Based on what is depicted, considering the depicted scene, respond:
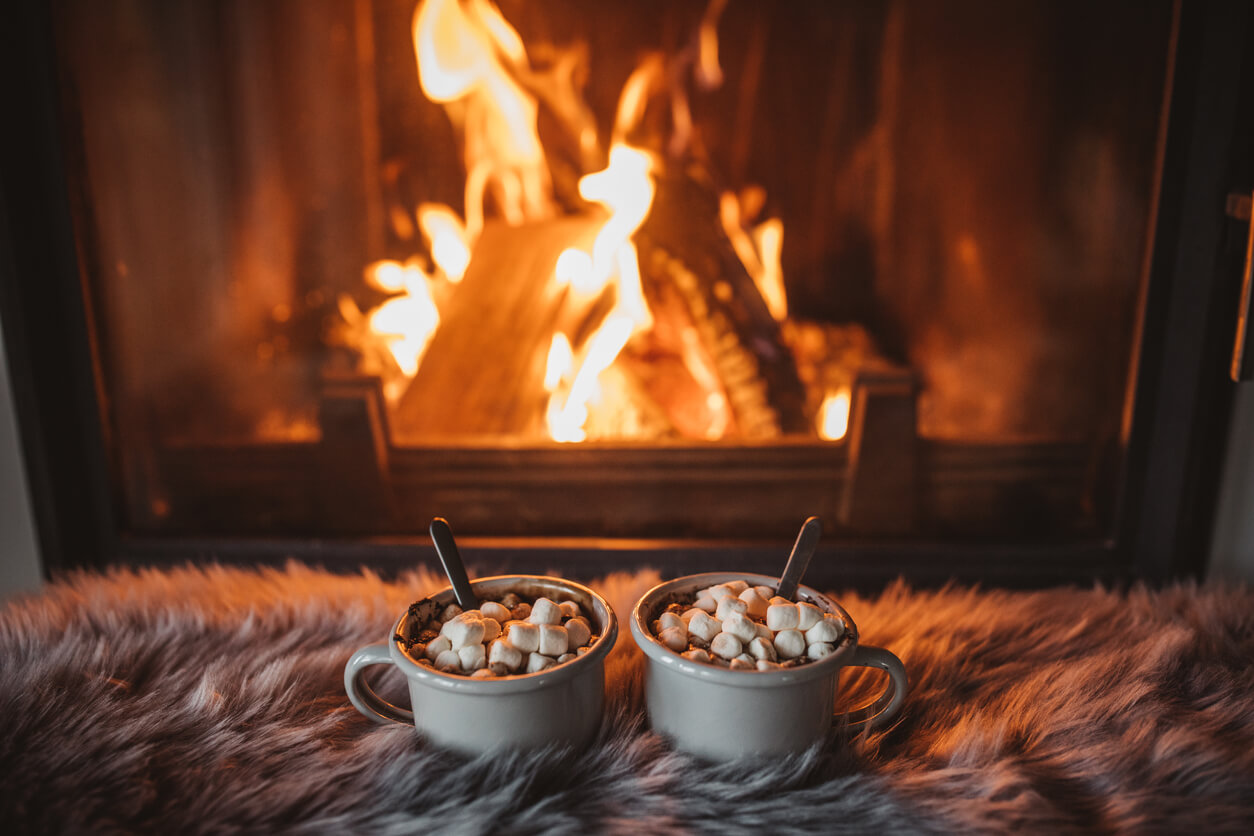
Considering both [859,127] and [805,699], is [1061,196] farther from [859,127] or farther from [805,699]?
[805,699]

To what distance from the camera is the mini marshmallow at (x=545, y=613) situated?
1.69ft

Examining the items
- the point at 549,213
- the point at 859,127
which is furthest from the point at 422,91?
the point at 859,127

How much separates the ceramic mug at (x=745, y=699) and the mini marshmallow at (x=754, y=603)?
0.04 meters

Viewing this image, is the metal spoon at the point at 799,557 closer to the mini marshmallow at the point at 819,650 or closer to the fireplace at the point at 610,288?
the mini marshmallow at the point at 819,650

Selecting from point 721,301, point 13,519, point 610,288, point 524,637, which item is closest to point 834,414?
point 721,301

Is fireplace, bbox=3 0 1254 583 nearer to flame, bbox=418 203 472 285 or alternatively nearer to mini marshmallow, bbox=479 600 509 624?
flame, bbox=418 203 472 285

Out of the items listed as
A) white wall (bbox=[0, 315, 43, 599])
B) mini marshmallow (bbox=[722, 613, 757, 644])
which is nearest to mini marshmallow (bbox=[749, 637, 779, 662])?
mini marshmallow (bbox=[722, 613, 757, 644])

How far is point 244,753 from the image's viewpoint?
1.78 ft

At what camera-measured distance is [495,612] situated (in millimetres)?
530

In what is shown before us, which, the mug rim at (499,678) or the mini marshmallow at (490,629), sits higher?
the mini marshmallow at (490,629)

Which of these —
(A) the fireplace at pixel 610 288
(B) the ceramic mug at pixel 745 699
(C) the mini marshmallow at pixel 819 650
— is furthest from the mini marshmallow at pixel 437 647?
(A) the fireplace at pixel 610 288

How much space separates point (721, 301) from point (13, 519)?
2.49 feet

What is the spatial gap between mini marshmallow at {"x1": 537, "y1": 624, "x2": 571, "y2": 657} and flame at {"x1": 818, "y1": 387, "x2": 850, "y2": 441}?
1.40 ft

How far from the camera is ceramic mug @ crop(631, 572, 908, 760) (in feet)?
1.56
